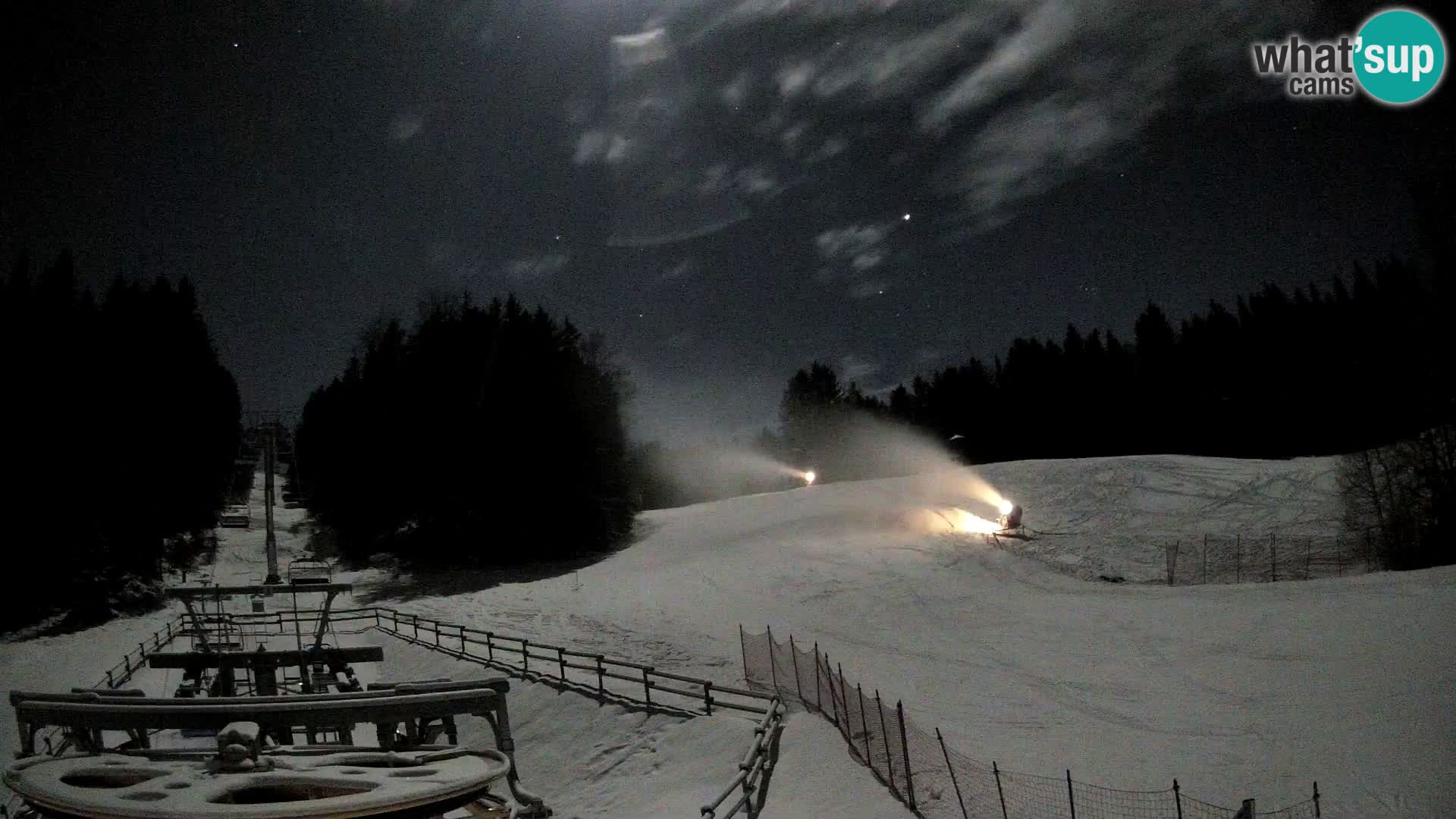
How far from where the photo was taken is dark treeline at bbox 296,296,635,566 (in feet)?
144

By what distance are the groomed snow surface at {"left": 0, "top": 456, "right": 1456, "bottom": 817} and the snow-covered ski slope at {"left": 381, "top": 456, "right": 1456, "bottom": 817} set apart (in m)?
0.11

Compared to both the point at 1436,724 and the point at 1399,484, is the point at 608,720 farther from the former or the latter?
the point at 1399,484

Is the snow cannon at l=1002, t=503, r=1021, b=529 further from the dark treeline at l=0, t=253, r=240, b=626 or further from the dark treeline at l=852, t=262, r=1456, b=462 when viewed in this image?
the dark treeline at l=0, t=253, r=240, b=626

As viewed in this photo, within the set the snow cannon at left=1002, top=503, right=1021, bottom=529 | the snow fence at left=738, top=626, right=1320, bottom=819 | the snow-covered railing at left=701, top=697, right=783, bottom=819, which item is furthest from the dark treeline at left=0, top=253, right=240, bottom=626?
the snow cannon at left=1002, top=503, right=1021, bottom=529

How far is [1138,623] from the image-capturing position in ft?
88.5

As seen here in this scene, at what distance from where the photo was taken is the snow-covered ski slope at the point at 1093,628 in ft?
49.4

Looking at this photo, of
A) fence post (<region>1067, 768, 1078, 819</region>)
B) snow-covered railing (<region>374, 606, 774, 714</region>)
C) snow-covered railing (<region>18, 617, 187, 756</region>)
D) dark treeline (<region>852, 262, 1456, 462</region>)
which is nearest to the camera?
fence post (<region>1067, 768, 1078, 819</region>)

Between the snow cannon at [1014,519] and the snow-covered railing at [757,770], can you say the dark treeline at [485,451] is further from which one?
the snow-covered railing at [757,770]

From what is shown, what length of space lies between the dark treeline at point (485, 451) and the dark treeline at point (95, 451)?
1088 centimetres

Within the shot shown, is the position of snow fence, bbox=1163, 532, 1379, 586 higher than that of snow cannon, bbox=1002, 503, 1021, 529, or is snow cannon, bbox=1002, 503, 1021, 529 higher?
snow cannon, bbox=1002, 503, 1021, 529

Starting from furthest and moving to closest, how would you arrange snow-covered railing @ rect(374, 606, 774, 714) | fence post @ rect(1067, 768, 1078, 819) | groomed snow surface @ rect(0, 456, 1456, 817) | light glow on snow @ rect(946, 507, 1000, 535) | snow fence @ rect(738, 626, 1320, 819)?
light glow on snow @ rect(946, 507, 1000, 535)
snow-covered railing @ rect(374, 606, 774, 714)
groomed snow surface @ rect(0, 456, 1456, 817)
snow fence @ rect(738, 626, 1320, 819)
fence post @ rect(1067, 768, 1078, 819)

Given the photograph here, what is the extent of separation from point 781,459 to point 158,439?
88.7 metres

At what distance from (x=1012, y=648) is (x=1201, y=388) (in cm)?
6592

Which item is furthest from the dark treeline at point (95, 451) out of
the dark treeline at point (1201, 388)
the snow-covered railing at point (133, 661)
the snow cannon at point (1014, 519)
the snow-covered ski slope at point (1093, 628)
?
the dark treeline at point (1201, 388)
